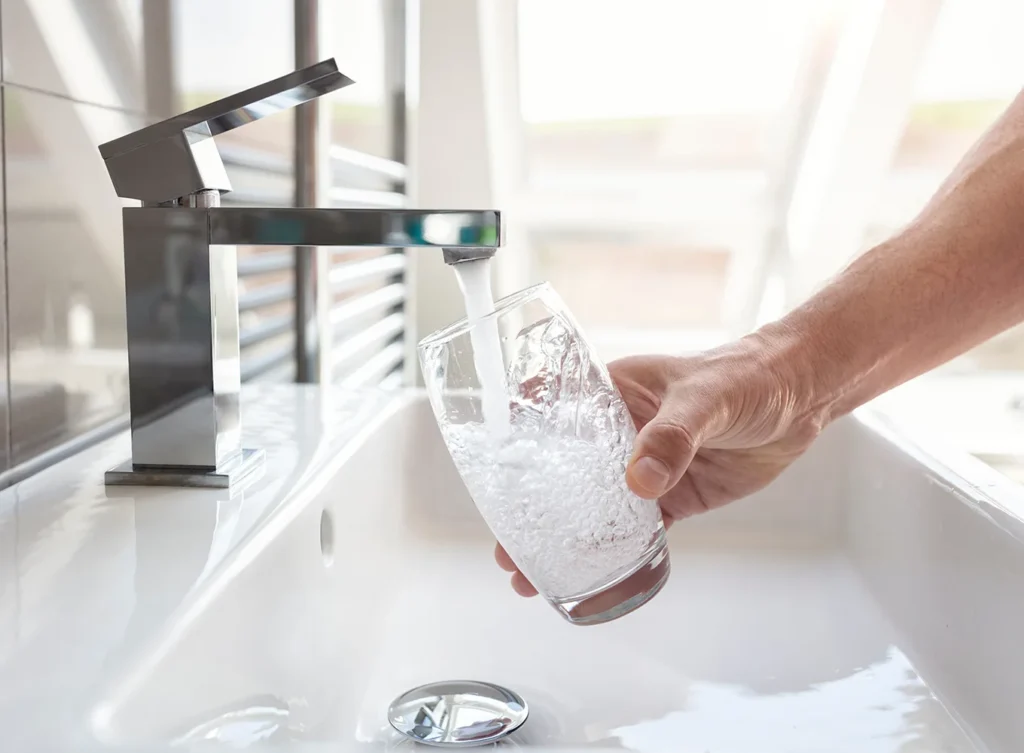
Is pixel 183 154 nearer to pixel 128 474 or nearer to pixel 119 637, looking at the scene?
pixel 128 474

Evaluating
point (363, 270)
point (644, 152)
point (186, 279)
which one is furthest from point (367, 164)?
point (644, 152)

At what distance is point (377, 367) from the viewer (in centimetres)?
195

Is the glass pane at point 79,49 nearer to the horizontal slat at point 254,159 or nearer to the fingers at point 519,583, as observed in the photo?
the horizontal slat at point 254,159

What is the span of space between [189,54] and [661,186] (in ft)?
6.77

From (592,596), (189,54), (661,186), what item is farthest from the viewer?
(661,186)

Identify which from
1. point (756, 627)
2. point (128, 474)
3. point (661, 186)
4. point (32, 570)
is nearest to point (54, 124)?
point (128, 474)

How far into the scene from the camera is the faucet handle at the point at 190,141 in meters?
0.65

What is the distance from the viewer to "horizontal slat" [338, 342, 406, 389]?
1.75 meters

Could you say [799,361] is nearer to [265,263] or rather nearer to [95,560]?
[95,560]

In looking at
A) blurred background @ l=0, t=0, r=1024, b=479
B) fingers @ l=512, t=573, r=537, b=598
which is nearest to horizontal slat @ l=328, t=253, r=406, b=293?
blurred background @ l=0, t=0, r=1024, b=479

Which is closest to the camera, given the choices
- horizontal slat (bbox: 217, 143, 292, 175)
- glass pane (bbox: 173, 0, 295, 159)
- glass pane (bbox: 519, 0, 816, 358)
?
glass pane (bbox: 173, 0, 295, 159)

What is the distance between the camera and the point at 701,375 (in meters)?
0.71

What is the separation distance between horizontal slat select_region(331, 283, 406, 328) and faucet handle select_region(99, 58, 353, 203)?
34.4 inches

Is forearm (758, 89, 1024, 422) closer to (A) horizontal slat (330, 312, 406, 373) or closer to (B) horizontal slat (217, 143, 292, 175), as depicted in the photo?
(B) horizontal slat (217, 143, 292, 175)
